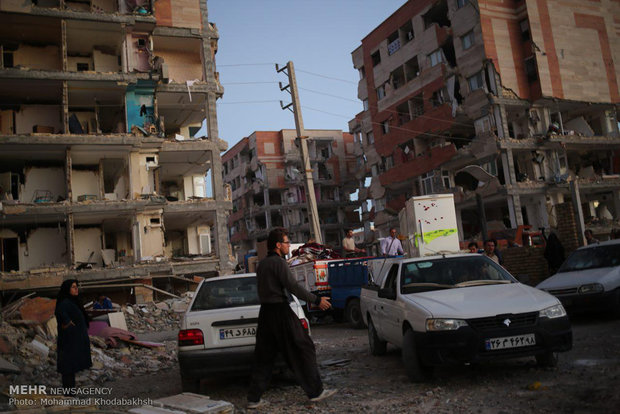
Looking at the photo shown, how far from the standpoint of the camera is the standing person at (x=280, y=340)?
587 cm

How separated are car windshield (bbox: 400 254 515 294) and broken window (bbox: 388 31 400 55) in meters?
38.1

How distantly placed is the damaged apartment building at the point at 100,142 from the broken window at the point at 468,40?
16.8m

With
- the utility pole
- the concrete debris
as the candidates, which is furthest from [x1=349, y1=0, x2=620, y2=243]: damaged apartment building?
the concrete debris

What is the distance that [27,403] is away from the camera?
557 cm

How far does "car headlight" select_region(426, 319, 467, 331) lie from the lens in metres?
6.05

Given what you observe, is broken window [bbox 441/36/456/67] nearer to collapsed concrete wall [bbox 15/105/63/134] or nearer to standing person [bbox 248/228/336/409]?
collapsed concrete wall [bbox 15/105/63/134]

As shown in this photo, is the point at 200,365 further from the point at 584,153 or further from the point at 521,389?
the point at 584,153

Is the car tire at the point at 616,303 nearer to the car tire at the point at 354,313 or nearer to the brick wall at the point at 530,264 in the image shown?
the car tire at the point at 354,313

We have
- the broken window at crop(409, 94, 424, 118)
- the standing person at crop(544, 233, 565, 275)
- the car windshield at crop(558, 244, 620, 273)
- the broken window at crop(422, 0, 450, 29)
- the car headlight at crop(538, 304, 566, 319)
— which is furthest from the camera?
the broken window at crop(409, 94, 424, 118)

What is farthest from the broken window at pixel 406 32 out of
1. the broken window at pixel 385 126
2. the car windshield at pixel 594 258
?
the car windshield at pixel 594 258

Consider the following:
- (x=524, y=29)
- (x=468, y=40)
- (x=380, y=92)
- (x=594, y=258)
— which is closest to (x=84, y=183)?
(x=380, y=92)

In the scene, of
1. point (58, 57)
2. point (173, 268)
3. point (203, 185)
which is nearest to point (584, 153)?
point (203, 185)

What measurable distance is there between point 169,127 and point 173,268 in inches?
496

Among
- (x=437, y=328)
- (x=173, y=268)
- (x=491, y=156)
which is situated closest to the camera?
(x=437, y=328)
